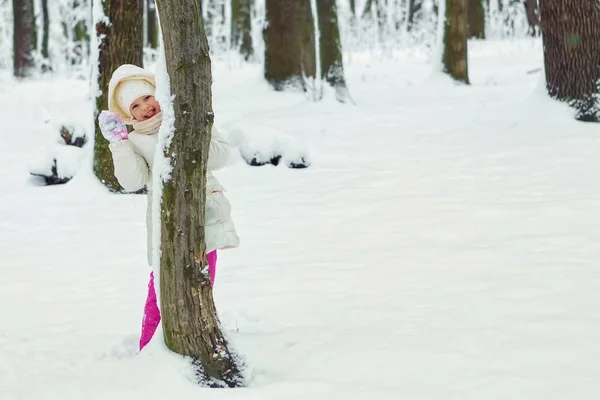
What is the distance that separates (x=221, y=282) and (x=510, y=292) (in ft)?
6.07

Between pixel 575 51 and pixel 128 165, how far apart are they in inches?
269

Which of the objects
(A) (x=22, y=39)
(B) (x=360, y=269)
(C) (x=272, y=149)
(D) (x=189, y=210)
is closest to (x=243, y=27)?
(A) (x=22, y=39)

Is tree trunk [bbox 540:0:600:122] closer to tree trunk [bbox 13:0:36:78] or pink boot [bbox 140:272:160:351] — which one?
pink boot [bbox 140:272:160:351]

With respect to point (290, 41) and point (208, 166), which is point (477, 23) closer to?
point (290, 41)

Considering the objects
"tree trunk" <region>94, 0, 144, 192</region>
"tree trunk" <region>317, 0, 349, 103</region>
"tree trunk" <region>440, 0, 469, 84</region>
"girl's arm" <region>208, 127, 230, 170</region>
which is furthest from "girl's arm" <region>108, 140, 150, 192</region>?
"tree trunk" <region>440, 0, 469, 84</region>

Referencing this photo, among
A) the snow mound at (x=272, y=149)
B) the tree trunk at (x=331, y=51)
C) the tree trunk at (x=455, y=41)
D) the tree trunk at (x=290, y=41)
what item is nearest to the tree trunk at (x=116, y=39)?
the snow mound at (x=272, y=149)

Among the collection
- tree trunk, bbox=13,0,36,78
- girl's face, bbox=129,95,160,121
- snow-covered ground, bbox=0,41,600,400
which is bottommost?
snow-covered ground, bbox=0,41,600,400

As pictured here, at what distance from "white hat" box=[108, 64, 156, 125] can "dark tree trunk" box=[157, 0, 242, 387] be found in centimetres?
45

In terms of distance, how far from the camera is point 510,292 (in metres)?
4.49

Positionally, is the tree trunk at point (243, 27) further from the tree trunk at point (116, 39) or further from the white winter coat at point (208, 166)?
the white winter coat at point (208, 166)

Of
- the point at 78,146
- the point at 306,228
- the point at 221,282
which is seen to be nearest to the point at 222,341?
the point at 221,282

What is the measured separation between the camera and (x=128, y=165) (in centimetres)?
361

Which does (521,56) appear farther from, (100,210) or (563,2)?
(100,210)

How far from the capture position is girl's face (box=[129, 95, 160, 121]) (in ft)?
12.2
